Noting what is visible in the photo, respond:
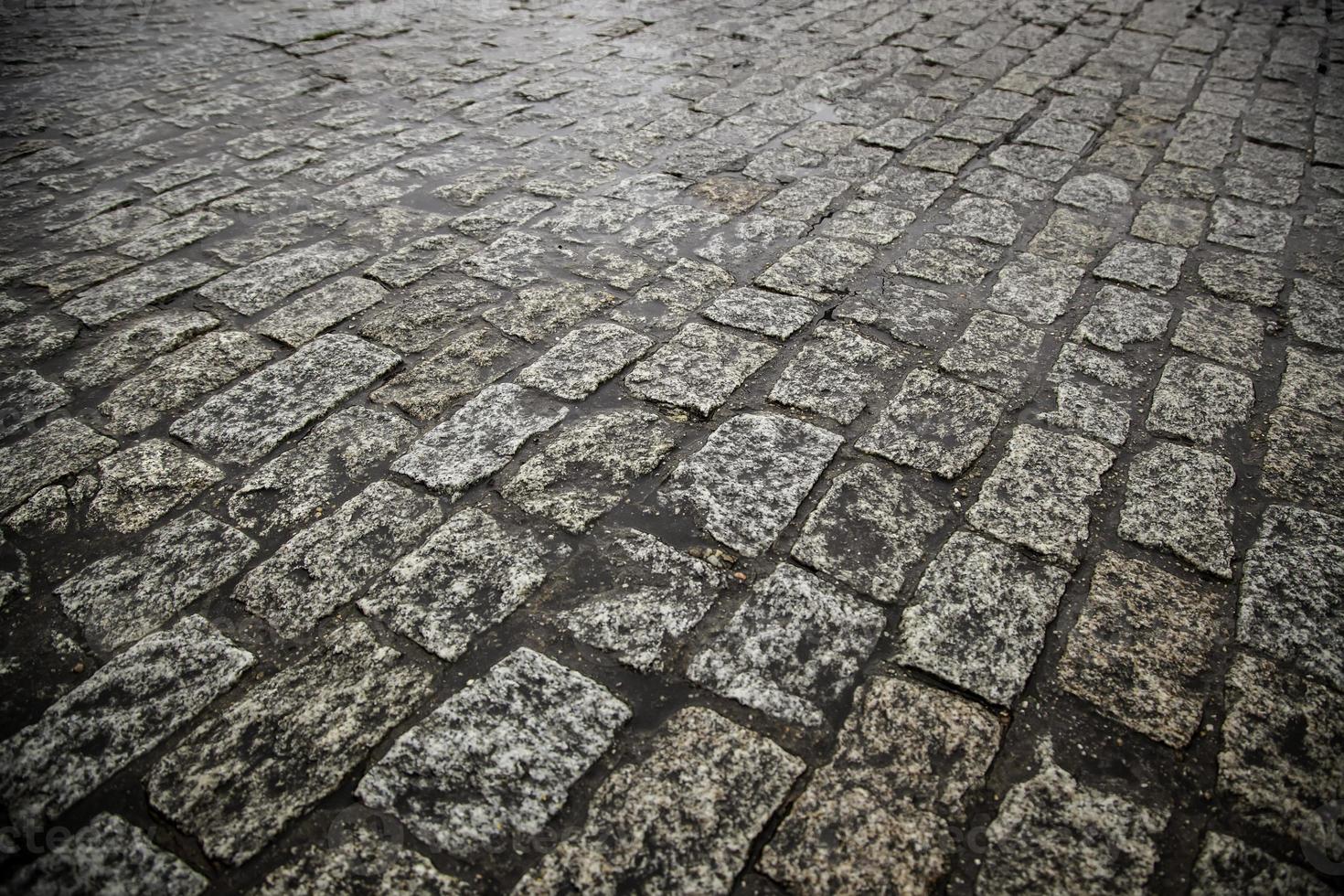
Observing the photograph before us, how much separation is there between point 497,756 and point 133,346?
8.23 ft

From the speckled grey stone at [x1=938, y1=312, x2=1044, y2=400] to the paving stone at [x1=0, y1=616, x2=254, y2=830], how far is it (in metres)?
2.63

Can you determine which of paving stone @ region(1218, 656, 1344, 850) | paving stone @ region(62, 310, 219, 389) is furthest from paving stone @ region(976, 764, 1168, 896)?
paving stone @ region(62, 310, 219, 389)

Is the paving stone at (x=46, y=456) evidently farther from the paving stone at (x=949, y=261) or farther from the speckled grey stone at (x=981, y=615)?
the paving stone at (x=949, y=261)

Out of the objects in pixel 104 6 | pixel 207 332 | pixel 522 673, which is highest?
pixel 104 6

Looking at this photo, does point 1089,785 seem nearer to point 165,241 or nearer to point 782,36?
point 165,241

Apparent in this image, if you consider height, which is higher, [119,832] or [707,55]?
[707,55]

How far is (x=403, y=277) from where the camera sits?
3414mm

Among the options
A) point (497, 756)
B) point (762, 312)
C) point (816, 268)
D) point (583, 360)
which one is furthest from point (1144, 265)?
point (497, 756)

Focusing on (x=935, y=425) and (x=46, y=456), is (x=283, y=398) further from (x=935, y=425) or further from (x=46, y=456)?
(x=935, y=425)

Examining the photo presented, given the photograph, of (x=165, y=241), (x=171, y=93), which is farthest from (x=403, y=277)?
(x=171, y=93)

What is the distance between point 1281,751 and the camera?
1722mm

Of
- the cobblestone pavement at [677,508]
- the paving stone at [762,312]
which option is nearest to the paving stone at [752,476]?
the cobblestone pavement at [677,508]

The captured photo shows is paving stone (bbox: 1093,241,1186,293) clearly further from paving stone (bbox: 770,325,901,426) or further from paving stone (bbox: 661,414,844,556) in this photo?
paving stone (bbox: 661,414,844,556)

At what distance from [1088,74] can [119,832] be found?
688 centimetres
